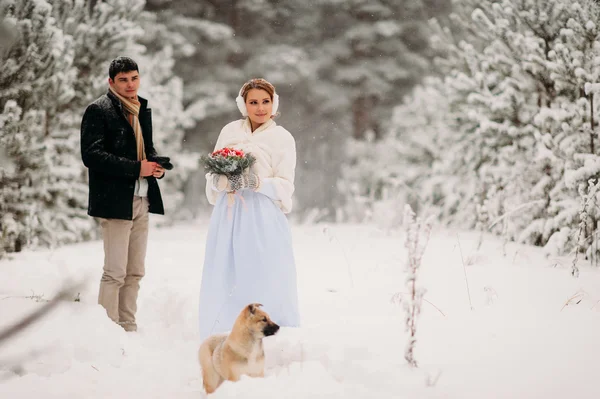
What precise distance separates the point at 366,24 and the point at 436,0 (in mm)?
2334

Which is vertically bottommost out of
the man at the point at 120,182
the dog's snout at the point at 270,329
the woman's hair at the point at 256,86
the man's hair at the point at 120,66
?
the dog's snout at the point at 270,329

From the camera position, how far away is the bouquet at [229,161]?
3.57 metres

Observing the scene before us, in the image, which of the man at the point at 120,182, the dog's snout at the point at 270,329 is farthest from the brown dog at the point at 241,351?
the man at the point at 120,182

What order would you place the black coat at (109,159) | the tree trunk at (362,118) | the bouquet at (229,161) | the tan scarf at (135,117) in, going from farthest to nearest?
the tree trunk at (362,118)
the tan scarf at (135,117)
the black coat at (109,159)
the bouquet at (229,161)

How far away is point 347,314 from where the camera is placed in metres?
4.41

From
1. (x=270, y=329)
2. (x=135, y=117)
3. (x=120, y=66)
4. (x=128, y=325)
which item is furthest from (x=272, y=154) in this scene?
(x=128, y=325)

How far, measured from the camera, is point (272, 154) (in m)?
3.93

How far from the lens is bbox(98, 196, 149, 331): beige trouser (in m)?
3.85

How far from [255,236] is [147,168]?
36.2 inches

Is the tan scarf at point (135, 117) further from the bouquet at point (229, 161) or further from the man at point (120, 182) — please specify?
the bouquet at point (229, 161)

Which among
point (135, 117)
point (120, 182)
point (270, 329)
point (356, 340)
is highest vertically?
point (135, 117)

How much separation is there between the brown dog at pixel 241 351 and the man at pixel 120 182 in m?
1.37

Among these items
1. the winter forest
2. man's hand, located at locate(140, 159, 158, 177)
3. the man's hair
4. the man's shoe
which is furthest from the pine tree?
Answer: the man's hair

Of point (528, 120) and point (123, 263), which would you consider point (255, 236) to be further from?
point (528, 120)
